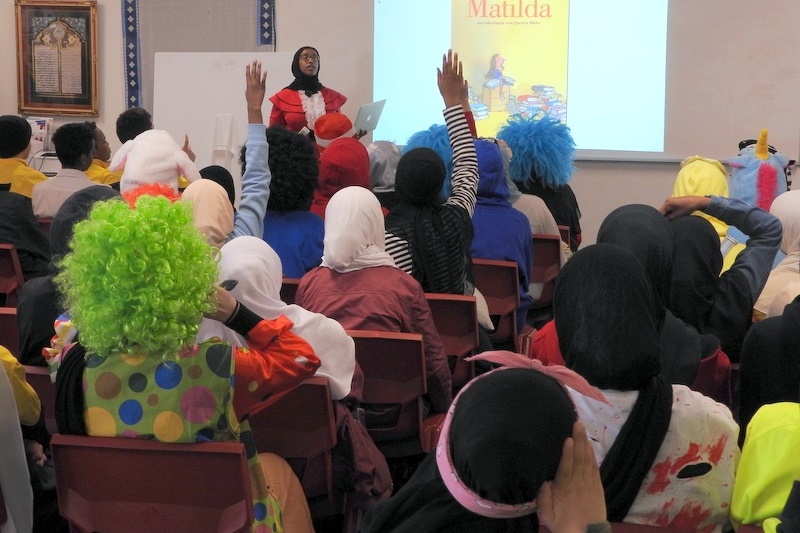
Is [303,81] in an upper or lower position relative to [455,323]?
upper

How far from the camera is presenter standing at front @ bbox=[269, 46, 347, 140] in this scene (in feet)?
21.0

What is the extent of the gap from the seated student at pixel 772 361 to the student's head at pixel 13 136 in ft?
13.7

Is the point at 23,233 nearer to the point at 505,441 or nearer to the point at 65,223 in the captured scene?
the point at 65,223

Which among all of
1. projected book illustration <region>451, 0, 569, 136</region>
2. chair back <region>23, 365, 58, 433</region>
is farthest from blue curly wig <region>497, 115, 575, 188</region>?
chair back <region>23, 365, 58, 433</region>

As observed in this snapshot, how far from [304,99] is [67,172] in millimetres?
2114

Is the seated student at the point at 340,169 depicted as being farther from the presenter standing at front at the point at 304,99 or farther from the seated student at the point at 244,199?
the presenter standing at front at the point at 304,99

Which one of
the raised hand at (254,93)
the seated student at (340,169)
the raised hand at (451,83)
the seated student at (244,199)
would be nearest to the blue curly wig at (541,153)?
the raised hand at (451,83)

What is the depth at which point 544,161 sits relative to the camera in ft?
15.9

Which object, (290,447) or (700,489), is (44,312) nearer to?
(290,447)

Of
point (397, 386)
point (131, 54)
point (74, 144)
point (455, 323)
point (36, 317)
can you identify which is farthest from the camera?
point (131, 54)

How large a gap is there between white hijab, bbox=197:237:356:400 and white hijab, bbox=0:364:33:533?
40 centimetres

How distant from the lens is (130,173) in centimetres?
399

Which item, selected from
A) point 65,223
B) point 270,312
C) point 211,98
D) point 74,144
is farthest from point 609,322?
point 211,98

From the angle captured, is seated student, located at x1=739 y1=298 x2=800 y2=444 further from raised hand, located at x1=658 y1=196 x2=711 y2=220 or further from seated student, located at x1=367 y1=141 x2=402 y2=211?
seated student, located at x1=367 y1=141 x2=402 y2=211
